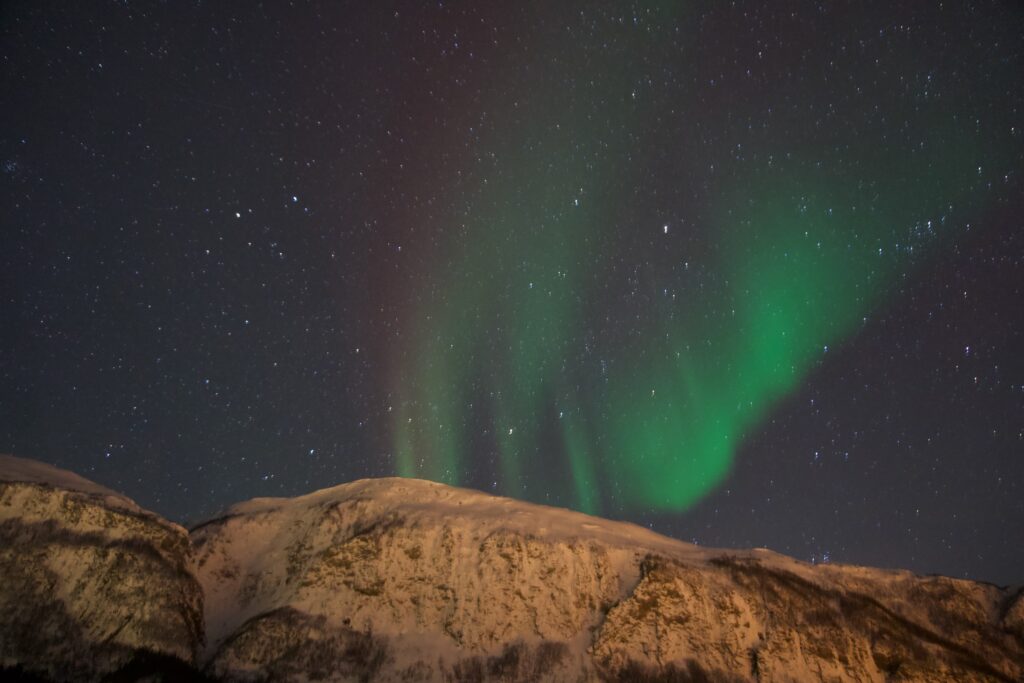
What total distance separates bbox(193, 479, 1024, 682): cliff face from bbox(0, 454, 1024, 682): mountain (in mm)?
62

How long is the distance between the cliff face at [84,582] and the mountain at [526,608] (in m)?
0.12

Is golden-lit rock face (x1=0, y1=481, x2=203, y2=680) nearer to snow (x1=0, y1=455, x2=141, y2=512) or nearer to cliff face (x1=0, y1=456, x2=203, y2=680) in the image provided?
cliff face (x1=0, y1=456, x2=203, y2=680)

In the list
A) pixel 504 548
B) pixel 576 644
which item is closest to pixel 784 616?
pixel 576 644

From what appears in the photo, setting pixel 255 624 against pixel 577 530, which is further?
pixel 577 530

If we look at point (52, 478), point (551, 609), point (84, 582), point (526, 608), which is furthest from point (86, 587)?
point (551, 609)

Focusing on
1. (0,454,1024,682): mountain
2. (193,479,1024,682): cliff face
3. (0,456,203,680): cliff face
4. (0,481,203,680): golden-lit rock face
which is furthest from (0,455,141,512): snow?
(193,479,1024,682): cliff face

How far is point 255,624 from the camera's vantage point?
21875 millimetres

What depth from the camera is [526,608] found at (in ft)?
76.9

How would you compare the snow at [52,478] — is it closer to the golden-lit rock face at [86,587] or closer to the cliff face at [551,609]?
the golden-lit rock face at [86,587]

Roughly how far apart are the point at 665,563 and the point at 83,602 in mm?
23517

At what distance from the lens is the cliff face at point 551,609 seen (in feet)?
69.8

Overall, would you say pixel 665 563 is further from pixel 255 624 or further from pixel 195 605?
pixel 195 605

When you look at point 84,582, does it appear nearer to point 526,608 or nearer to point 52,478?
point 52,478

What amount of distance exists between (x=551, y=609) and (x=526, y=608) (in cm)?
111
